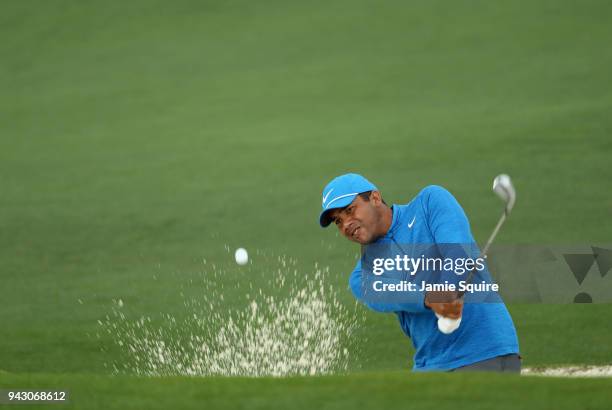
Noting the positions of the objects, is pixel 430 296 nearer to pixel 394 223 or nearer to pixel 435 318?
pixel 435 318

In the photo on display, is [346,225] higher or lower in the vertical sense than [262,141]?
higher

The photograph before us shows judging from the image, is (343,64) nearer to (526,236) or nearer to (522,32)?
(522,32)

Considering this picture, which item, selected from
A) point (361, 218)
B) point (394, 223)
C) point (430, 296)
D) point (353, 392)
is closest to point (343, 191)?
point (361, 218)

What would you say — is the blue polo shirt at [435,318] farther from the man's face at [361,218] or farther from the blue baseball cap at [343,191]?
the blue baseball cap at [343,191]

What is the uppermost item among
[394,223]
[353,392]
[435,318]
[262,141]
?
[394,223]

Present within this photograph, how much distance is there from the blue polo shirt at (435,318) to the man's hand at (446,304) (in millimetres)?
67

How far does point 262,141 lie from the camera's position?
63.3ft

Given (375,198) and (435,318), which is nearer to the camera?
(435,318)

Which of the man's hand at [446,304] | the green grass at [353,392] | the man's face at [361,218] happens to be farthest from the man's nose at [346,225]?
the green grass at [353,392]

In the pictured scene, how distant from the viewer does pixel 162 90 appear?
24531 mm

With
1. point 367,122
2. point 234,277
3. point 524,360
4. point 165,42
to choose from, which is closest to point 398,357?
point 524,360

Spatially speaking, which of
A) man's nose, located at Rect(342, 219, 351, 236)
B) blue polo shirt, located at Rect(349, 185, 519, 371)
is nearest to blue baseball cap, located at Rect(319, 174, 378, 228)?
man's nose, located at Rect(342, 219, 351, 236)

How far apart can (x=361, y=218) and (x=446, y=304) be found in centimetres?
72

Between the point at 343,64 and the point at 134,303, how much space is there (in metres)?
14.6
